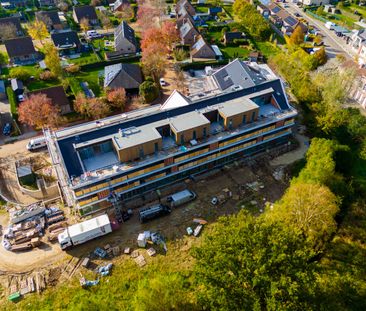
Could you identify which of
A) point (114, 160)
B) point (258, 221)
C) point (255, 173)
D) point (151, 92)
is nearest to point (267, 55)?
point (151, 92)

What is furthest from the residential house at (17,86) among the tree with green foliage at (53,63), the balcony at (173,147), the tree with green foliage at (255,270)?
the tree with green foliage at (255,270)

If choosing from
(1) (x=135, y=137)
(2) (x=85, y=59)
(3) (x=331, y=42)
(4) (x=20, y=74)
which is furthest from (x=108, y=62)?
(3) (x=331, y=42)

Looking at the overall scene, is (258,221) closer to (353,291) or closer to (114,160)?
(353,291)

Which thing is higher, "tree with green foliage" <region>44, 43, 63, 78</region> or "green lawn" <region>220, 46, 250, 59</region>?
"tree with green foliage" <region>44, 43, 63, 78</region>

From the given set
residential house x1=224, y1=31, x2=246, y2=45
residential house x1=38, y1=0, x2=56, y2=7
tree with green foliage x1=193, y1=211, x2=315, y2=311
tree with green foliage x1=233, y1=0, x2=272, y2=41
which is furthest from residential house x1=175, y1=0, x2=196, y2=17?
tree with green foliage x1=193, y1=211, x2=315, y2=311

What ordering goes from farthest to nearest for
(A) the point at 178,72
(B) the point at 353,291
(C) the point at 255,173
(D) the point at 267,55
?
(D) the point at 267,55 < (A) the point at 178,72 < (C) the point at 255,173 < (B) the point at 353,291

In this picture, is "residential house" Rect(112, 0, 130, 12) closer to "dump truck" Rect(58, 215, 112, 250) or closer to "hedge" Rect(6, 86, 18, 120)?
"hedge" Rect(6, 86, 18, 120)
